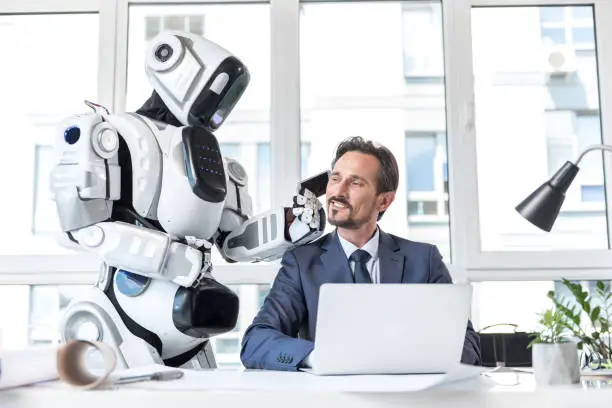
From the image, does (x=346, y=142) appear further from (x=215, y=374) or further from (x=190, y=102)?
(x=215, y=374)

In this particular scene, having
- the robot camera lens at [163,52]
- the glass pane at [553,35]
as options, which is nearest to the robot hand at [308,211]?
the robot camera lens at [163,52]

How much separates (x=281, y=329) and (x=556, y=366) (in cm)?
84

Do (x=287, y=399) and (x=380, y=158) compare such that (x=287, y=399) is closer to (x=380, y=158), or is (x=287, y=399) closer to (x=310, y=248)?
(x=310, y=248)

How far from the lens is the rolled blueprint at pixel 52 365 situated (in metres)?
0.83

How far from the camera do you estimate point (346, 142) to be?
1970mm

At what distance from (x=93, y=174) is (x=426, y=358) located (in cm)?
97

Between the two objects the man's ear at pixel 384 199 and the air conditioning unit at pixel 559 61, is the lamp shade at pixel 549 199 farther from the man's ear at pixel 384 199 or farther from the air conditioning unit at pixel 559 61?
the air conditioning unit at pixel 559 61

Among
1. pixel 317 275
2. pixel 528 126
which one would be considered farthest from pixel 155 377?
pixel 528 126

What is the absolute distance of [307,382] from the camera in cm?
94

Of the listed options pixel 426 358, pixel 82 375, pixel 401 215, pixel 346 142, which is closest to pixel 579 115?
pixel 401 215

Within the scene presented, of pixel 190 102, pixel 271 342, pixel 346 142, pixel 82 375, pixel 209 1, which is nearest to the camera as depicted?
pixel 82 375

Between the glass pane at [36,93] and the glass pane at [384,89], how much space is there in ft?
2.92

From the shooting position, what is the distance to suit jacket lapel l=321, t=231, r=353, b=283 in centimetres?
177

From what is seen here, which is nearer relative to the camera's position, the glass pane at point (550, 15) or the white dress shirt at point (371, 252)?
the white dress shirt at point (371, 252)
